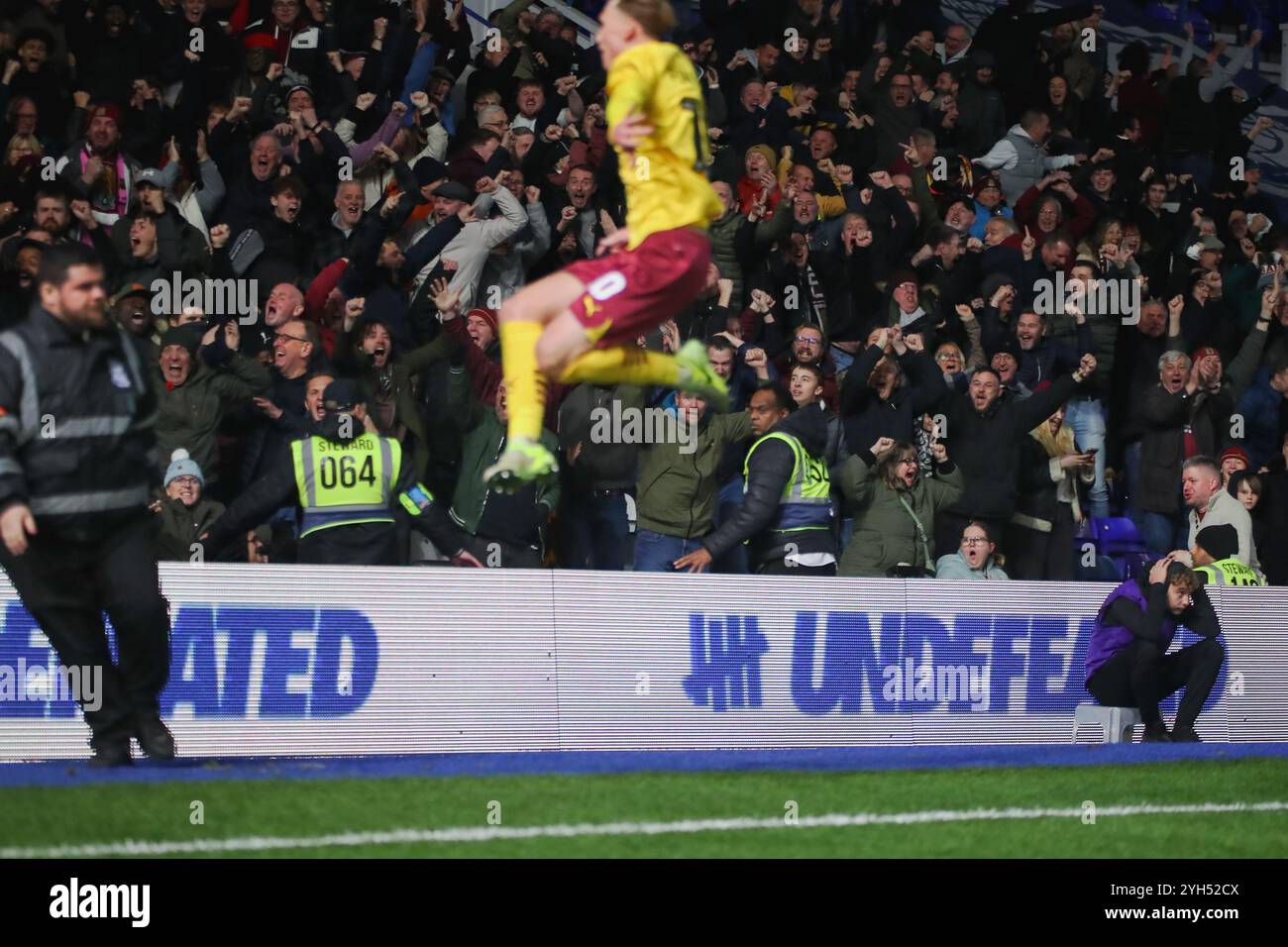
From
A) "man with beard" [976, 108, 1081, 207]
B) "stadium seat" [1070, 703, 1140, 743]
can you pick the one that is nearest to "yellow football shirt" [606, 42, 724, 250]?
"stadium seat" [1070, 703, 1140, 743]

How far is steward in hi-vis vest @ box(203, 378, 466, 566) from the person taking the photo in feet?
38.5

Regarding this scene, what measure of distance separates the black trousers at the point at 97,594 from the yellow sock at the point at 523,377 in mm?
2508

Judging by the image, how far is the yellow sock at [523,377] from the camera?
754 centimetres

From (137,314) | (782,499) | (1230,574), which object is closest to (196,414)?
(137,314)

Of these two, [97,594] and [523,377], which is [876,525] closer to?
[97,594]

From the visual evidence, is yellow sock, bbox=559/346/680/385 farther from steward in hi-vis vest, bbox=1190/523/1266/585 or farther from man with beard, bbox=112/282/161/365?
steward in hi-vis vest, bbox=1190/523/1266/585

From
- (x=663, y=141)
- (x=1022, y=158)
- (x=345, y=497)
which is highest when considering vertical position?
(x=1022, y=158)

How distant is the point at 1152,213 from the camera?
1827cm

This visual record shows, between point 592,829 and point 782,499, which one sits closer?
point 592,829

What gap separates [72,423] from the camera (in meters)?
8.70

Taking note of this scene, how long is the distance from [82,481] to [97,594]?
25.4 inches

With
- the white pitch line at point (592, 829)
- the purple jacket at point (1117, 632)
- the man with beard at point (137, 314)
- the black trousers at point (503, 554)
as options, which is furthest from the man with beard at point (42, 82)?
the purple jacket at point (1117, 632)

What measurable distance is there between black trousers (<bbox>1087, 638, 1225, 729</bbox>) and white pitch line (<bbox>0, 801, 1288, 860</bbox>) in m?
2.55
